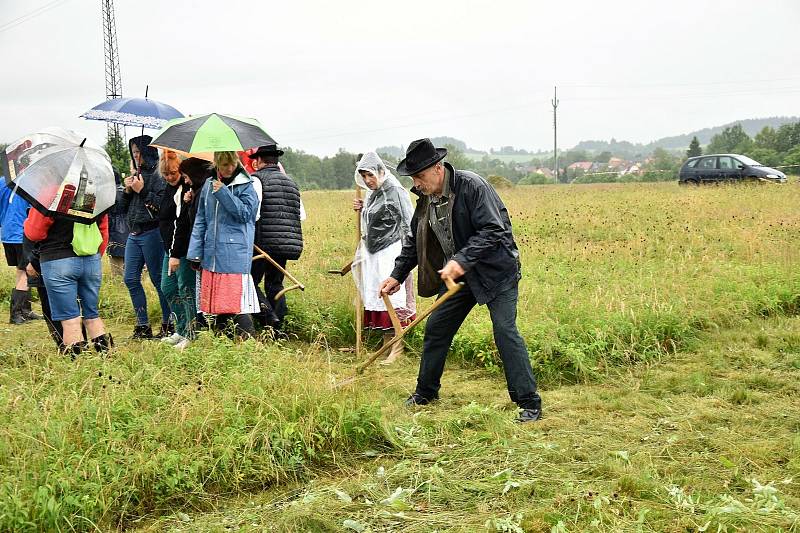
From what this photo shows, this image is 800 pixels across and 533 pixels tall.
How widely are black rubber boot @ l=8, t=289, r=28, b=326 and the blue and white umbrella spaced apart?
2.24 meters

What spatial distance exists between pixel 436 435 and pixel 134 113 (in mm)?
4675

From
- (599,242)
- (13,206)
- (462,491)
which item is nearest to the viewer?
(462,491)

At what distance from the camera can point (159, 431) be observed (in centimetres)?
401

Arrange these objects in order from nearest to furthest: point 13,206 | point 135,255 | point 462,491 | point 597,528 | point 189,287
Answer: point 597,528
point 462,491
point 189,287
point 135,255
point 13,206

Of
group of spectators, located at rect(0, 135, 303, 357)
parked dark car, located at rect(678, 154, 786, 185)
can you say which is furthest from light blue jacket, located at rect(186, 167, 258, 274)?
parked dark car, located at rect(678, 154, 786, 185)

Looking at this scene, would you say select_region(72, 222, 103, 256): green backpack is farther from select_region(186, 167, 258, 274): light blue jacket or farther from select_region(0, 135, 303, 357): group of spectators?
select_region(186, 167, 258, 274): light blue jacket

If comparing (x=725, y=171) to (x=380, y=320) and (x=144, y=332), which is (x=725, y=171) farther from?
(x=144, y=332)

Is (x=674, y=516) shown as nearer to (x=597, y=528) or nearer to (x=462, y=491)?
(x=597, y=528)

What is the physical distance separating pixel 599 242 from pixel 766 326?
4.66 metres

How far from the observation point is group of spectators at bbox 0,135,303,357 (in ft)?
18.3

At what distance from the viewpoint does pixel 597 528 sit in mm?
3398

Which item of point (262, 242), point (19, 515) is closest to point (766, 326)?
point (262, 242)

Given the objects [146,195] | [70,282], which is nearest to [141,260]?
[146,195]

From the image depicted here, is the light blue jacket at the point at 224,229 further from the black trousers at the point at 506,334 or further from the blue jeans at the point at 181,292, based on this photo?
the black trousers at the point at 506,334
